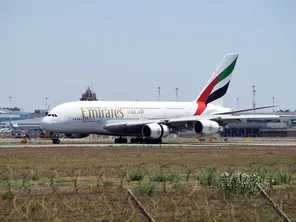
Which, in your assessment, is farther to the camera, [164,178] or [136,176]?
[136,176]

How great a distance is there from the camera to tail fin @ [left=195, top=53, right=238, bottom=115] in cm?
8250

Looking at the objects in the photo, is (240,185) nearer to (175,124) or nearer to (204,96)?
(175,124)

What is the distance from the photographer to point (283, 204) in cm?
2344

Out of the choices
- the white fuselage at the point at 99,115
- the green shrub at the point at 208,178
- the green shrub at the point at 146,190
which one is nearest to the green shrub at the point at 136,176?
the green shrub at the point at 208,178

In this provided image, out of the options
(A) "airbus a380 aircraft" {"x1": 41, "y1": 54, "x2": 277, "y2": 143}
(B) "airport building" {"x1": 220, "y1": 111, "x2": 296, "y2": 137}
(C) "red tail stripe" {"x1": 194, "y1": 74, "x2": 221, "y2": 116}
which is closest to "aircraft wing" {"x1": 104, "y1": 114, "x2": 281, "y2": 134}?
(A) "airbus a380 aircraft" {"x1": 41, "y1": 54, "x2": 277, "y2": 143}

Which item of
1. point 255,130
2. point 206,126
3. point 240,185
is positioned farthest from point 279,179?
point 255,130

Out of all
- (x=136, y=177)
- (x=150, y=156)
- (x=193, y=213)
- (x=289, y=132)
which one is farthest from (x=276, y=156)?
(x=289, y=132)

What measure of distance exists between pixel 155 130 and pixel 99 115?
5.67 metres

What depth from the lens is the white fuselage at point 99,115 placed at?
Result: 73562mm

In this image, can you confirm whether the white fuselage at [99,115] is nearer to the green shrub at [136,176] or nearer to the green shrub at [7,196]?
the green shrub at [136,176]

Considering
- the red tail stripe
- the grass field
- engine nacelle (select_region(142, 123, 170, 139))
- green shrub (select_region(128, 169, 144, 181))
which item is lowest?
the grass field

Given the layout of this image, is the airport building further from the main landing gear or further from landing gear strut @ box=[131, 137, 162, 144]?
landing gear strut @ box=[131, 137, 162, 144]

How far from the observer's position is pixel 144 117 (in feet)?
257

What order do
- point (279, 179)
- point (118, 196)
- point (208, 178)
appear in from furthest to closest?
point (279, 179)
point (208, 178)
point (118, 196)
